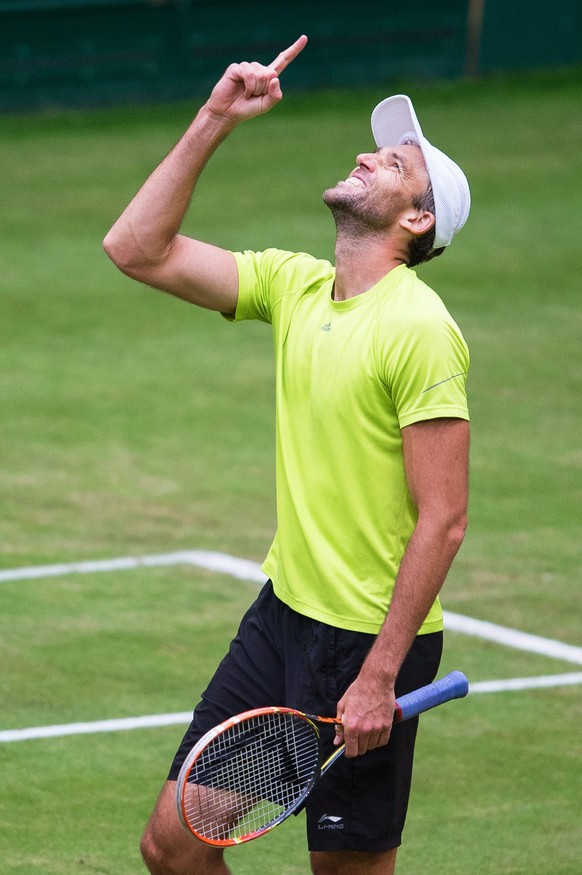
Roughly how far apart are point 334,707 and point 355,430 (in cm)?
84

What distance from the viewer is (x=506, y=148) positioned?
21.5 metres

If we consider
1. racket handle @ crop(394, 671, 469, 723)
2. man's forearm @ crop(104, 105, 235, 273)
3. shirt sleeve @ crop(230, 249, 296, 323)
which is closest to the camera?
racket handle @ crop(394, 671, 469, 723)

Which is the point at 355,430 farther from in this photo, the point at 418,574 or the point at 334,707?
the point at 334,707

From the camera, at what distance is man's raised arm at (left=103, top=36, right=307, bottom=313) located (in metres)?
5.34

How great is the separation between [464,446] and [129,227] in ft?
4.63

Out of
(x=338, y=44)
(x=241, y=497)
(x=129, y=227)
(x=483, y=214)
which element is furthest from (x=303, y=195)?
(x=129, y=227)

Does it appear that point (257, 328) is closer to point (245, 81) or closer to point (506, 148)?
point (506, 148)

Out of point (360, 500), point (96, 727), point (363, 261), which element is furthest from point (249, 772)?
point (96, 727)

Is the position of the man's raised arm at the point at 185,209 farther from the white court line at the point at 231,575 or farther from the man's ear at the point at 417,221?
the white court line at the point at 231,575

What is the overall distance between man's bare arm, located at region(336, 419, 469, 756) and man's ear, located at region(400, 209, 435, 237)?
69 centimetres

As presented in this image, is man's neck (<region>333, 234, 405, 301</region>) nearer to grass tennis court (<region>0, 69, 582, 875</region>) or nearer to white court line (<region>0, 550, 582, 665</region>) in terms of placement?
grass tennis court (<region>0, 69, 582, 875</region>)

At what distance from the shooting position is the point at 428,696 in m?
4.89

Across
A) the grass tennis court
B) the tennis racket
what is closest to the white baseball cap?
the tennis racket

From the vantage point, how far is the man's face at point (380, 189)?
5.05 m
